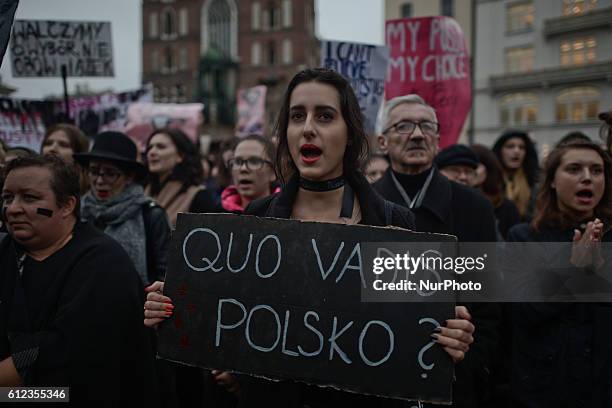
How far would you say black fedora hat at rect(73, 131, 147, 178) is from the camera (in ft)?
11.2

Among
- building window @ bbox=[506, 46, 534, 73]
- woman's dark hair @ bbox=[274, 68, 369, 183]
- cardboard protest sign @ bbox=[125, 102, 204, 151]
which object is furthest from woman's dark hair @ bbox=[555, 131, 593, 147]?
building window @ bbox=[506, 46, 534, 73]

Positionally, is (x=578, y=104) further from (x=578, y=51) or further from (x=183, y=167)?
(x=183, y=167)

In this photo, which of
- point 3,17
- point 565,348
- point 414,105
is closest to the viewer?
point 3,17

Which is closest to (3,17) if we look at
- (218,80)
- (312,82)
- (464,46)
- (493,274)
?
(312,82)

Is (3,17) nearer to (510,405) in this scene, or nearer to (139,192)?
(139,192)

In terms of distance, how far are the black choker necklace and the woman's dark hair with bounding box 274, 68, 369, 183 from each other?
6cm

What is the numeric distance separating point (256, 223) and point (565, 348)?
1.77 m

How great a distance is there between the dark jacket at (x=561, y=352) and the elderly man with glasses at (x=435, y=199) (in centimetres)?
17

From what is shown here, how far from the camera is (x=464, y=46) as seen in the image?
5242mm

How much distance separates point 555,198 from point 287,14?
54859mm

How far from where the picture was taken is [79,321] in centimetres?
231

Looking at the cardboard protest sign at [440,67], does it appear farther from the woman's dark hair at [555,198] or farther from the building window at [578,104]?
the building window at [578,104]

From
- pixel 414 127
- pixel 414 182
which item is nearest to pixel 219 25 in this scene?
pixel 414 127

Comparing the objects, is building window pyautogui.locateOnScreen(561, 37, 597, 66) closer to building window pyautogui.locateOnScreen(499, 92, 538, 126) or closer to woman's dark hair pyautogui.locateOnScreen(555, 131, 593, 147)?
building window pyautogui.locateOnScreen(499, 92, 538, 126)
